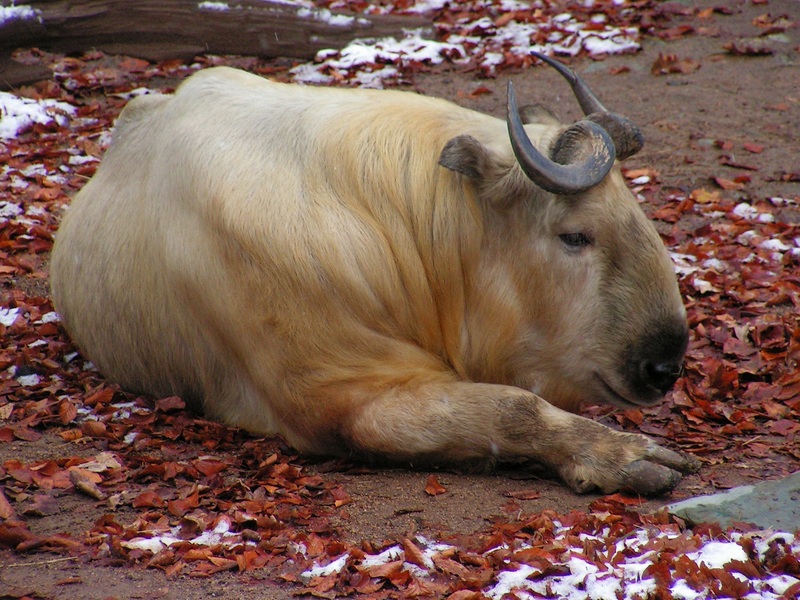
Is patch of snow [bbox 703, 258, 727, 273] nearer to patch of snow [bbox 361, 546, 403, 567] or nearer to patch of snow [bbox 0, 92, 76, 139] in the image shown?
patch of snow [bbox 361, 546, 403, 567]

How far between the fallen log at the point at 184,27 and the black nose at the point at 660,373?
610 cm

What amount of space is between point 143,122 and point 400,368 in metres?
1.86

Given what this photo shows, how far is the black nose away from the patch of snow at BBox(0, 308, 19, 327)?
3.27 meters

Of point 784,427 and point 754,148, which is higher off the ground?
point 754,148

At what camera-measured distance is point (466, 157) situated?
149 inches

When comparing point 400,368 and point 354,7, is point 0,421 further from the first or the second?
point 354,7

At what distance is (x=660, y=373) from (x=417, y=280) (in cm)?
101

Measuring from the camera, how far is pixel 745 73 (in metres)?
8.65

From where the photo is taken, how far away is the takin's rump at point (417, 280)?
12.2ft

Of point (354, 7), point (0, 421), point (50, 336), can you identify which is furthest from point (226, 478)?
point (354, 7)

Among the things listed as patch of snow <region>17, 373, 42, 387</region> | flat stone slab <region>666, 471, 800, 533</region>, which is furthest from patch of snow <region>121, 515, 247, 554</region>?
patch of snow <region>17, 373, 42, 387</region>

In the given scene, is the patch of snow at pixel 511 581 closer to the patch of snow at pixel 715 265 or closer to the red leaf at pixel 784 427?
the red leaf at pixel 784 427

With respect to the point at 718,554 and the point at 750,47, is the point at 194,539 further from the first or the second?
the point at 750,47

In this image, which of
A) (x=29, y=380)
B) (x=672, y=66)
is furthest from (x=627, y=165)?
(x=29, y=380)
